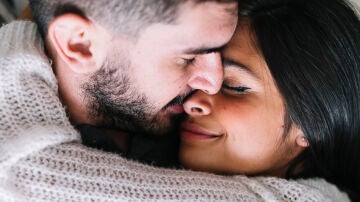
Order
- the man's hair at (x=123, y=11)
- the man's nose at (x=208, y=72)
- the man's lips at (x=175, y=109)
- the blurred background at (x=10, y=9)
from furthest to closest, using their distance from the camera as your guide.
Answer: the blurred background at (x=10, y=9) → the man's lips at (x=175, y=109) → the man's nose at (x=208, y=72) → the man's hair at (x=123, y=11)

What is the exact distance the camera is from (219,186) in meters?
0.96

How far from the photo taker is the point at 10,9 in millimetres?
1273

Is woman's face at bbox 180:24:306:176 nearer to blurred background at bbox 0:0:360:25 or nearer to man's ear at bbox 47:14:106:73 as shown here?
man's ear at bbox 47:14:106:73

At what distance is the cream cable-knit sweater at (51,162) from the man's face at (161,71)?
0.10m

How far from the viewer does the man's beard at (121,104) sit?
0.90 metres

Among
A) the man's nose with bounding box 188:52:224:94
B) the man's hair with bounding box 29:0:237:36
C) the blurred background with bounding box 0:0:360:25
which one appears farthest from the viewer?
the blurred background with bounding box 0:0:360:25

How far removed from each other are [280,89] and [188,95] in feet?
0.61

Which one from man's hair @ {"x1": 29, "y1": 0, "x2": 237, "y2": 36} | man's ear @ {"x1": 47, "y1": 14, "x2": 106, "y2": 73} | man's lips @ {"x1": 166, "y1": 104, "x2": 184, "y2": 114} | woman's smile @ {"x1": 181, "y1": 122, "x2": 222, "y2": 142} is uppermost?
man's hair @ {"x1": 29, "y1": 0, "x2": 237, "y2": 36}

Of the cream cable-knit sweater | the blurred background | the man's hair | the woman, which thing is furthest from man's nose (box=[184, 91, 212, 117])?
the blurred background

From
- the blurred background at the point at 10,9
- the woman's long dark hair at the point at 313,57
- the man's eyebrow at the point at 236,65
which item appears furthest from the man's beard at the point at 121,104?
the blurred background at the point at 10,9

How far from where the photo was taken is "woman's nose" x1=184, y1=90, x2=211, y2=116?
0.98 metres

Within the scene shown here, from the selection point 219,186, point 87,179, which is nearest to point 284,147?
point 219,186

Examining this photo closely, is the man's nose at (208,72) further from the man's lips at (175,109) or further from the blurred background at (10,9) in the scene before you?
the blurred background at (10,9)

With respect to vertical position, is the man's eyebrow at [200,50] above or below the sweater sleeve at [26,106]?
above
